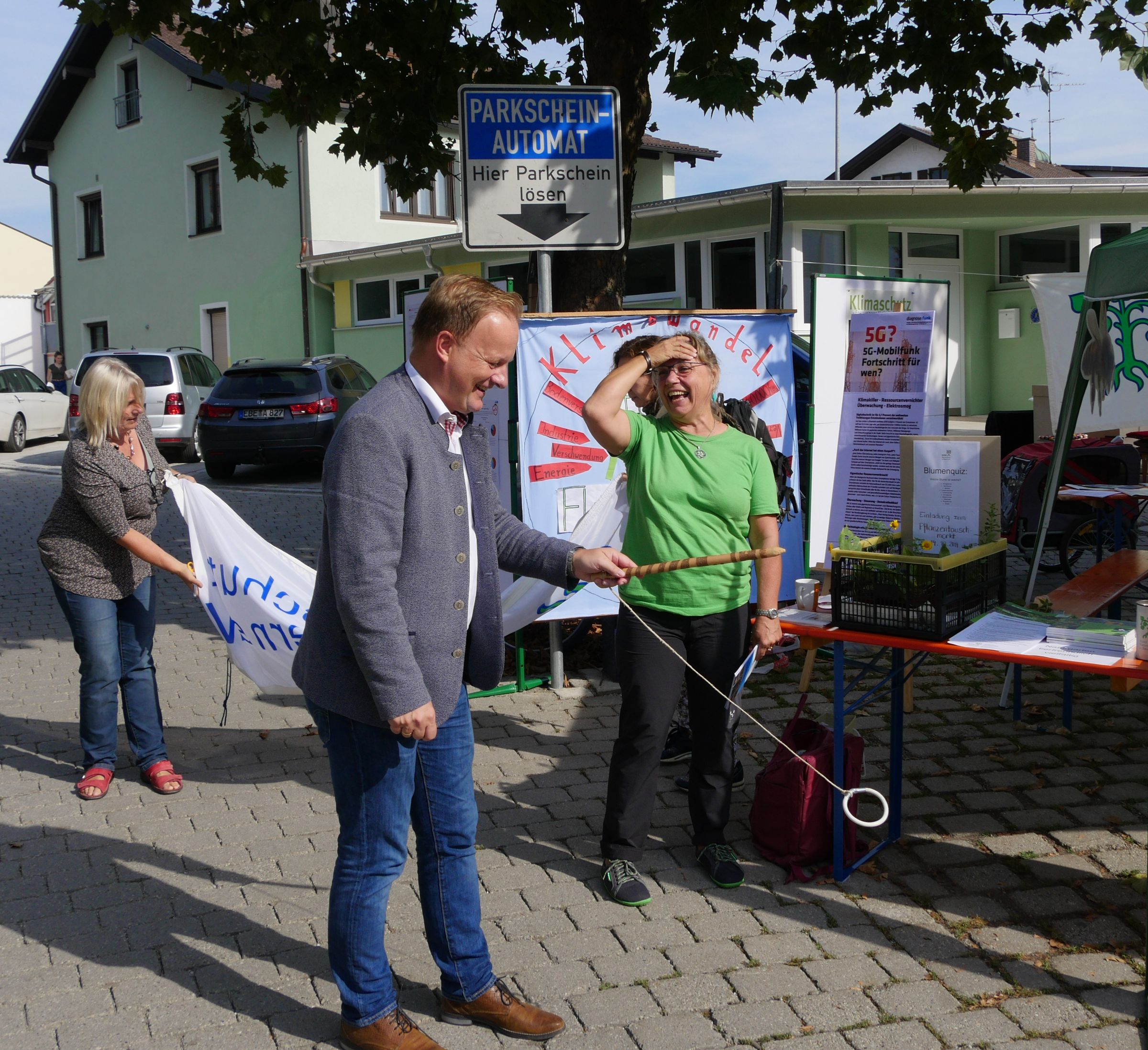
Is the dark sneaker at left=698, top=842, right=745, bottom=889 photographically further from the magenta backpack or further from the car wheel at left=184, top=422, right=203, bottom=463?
the car wheel at left=184, top=422, right=203, bottom=463

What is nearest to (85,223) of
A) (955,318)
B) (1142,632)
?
(955,318)

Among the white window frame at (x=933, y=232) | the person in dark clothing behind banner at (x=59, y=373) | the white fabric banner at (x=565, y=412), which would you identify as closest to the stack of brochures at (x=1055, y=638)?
the white fabric banner at (x=565, y=412)

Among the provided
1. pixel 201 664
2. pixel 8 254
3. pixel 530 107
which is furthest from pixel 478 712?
pixel 8 254

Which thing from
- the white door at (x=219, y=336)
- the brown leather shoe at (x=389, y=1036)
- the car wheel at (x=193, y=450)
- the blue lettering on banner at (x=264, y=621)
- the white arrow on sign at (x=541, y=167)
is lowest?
the brown leather shoe at (x=389, y=1036)

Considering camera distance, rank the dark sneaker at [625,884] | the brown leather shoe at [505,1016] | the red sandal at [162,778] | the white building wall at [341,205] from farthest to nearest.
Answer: the white building wall at [341,205]
the red sandal at [162,778]
the dark sneaker at [625,884]
the brown leather shoe at [505,1016]

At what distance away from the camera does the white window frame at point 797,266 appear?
1755 cm

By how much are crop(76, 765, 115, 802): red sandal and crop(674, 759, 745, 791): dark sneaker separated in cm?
244

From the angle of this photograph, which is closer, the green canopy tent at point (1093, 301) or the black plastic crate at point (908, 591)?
the black plastic crate at point (908, 591)

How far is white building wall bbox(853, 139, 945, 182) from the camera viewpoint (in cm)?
2994

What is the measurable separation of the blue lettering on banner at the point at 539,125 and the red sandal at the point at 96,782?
3252 millimetres

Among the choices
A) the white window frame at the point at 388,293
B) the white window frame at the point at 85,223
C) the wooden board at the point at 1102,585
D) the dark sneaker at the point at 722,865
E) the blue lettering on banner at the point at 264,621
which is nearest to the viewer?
the dark sneaker at the point at 722,865

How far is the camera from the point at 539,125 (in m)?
5.72

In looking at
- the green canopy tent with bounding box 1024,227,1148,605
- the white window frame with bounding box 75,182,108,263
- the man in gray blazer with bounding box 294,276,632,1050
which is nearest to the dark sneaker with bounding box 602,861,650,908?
the man in gray blazer with bounding box 294,276,632,1050

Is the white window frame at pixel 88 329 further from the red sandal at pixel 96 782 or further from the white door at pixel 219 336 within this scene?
the red sandal at pixel 96 782
